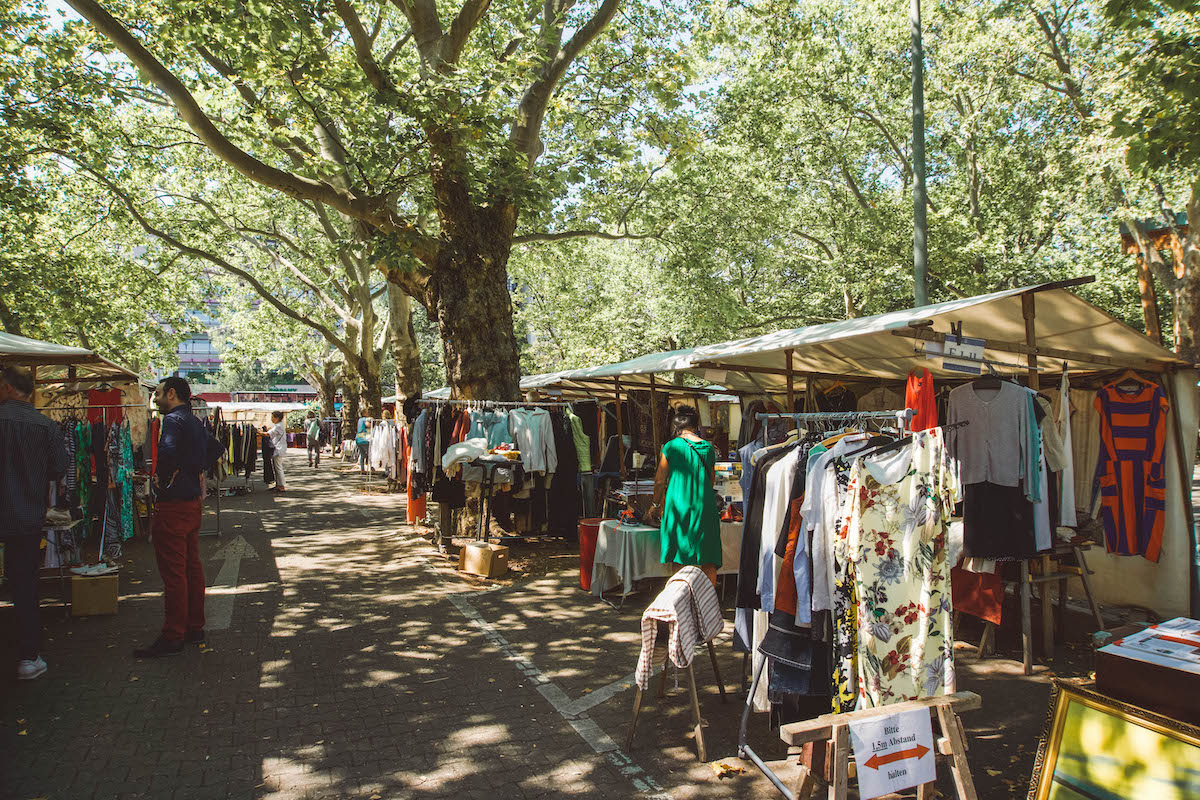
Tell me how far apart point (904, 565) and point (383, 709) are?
3.33 m

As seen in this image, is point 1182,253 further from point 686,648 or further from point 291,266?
point 291,266

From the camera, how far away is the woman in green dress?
5715 mm

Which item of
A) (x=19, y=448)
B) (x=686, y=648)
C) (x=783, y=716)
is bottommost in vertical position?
(x=783, y=716)

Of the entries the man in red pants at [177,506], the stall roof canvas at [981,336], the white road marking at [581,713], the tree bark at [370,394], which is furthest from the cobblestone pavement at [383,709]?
the tree bark at [370,394]

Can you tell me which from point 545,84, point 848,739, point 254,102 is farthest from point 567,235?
point 848,739

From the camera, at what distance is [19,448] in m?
4.86

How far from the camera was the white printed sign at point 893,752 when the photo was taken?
2701 mm

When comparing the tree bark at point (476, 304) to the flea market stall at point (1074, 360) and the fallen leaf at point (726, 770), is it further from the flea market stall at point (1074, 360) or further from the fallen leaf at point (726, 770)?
the fallen leaf at point (726, 770)

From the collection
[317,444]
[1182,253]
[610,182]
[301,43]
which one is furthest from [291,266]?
[1182,253]

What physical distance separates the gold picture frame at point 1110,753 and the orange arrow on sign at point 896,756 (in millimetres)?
428

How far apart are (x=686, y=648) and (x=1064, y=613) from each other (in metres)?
4.02

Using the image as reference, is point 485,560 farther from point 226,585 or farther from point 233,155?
point 233,155

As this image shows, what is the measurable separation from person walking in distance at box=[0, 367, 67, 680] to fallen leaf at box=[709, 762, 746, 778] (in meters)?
4.56

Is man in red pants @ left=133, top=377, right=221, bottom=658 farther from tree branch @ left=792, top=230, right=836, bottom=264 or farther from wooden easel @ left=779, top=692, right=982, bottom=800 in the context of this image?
tree branch @ left=792, top=230, right=836, bottom=264
